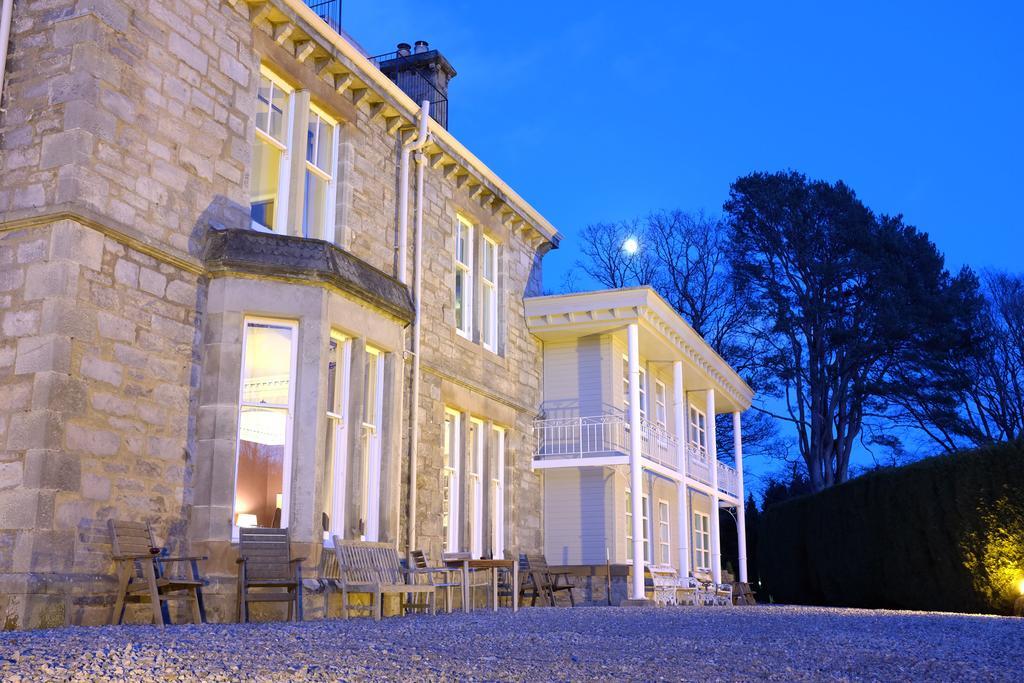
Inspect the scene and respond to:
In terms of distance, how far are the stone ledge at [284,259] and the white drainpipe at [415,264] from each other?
1.71 metres

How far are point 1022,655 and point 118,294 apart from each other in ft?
23.8

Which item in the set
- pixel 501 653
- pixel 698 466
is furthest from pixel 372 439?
pixel 698 466

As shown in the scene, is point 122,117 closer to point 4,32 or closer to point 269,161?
point 4,32

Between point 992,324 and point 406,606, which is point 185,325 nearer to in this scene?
point 406,606

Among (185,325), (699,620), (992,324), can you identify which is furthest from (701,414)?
(185,325)

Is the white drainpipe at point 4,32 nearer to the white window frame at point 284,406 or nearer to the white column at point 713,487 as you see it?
the white window frame at point 284,406

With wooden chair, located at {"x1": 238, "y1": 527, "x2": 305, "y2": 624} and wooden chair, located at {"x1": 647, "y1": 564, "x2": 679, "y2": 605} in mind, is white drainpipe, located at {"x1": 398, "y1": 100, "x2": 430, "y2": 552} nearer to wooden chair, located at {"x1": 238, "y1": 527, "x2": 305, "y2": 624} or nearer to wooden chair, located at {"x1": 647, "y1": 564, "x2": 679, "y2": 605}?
wooden chair, located at {"x1": 238, "y1": 527, "x2": 305, "y2": 624}

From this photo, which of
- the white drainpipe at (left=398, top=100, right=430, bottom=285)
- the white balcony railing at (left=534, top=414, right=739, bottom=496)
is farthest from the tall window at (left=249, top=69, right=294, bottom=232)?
the white balcony railing at (left=534, top=414, right=739, bottom=496)

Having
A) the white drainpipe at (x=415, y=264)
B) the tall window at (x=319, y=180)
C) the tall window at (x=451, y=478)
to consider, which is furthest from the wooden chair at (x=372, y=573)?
the tall window at (x=319, y=180)

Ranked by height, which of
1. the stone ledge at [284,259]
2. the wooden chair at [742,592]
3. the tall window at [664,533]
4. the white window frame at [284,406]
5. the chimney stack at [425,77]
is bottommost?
the wooden chair at [742,592]

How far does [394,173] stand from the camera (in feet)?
41.0

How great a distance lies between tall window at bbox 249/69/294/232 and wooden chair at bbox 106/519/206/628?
11.7 feet

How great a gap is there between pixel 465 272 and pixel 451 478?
2.99 m

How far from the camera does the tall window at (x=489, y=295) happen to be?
49.1 ft
